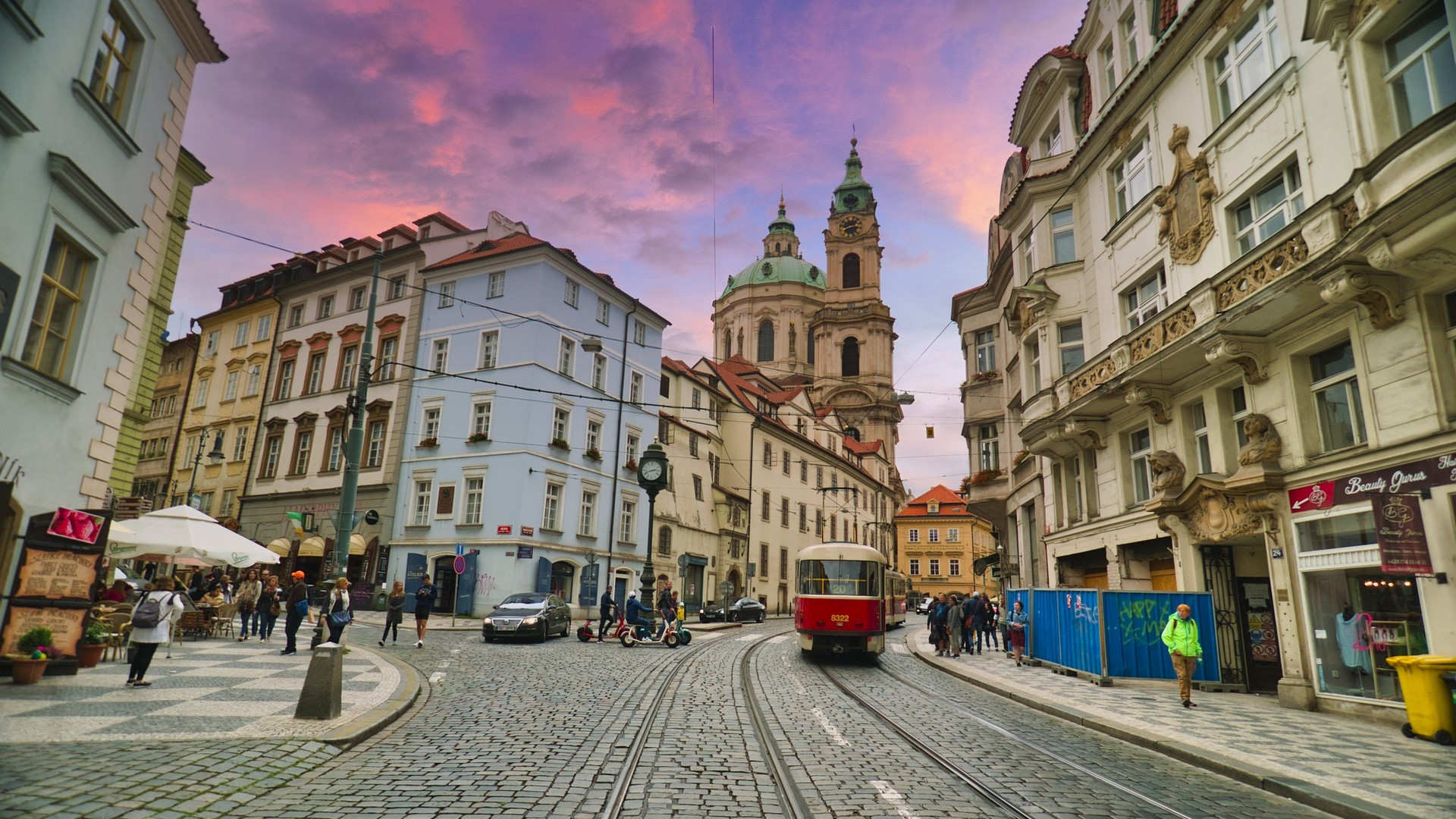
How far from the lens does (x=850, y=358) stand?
282ft

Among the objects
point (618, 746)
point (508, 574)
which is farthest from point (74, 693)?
point (508, 574)

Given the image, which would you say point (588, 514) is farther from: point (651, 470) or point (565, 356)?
point (651, 470)

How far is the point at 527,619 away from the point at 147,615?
1216 cm

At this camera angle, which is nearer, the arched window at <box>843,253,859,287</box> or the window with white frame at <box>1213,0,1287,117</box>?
the window with white frame at <box>1213,0,1287,117</box>

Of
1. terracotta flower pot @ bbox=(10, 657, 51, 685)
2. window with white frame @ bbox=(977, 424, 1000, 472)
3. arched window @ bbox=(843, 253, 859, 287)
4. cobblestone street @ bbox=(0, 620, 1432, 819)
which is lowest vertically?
cobblestone street @ bbox=(0, 620, 1432, 819)

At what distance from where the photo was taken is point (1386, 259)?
1045 centimetres

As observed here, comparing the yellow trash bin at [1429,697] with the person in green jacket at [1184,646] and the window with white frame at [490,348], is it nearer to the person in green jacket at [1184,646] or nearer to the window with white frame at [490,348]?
the person in green jacket at [1184,646]

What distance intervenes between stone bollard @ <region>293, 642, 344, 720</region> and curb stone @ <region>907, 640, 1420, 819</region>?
9673mm

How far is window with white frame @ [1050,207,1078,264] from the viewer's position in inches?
896

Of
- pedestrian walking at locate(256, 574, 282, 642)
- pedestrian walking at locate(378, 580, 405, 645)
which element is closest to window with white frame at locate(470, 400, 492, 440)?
pedestrian walking at locate(256, 574, 282, 642)

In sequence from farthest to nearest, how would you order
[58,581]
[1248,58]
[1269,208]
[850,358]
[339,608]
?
[850,358], [339,608], [1248,58], [1269,208], [58,581]

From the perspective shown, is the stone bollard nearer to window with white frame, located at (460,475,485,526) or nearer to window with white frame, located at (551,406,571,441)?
window with white frame, located at (460,475,485,526)

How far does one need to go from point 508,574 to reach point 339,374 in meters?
14.9

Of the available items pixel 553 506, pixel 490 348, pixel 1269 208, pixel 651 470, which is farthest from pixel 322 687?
pixel 490 348
